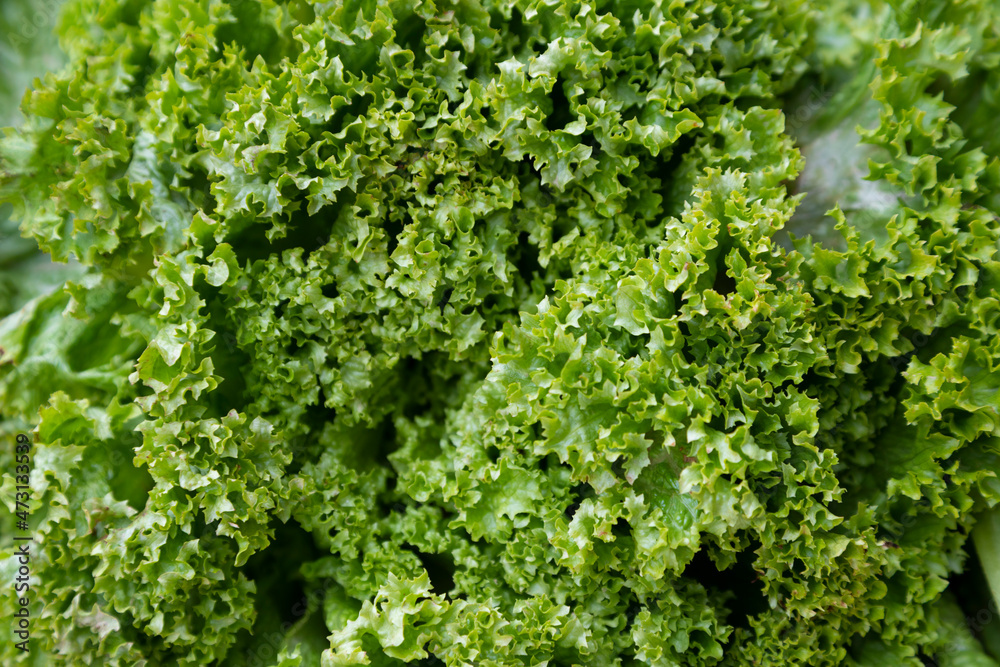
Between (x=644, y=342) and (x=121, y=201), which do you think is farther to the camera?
(x=121, y=201)

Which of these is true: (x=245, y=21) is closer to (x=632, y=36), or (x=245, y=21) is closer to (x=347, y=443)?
(x=632, y=36)

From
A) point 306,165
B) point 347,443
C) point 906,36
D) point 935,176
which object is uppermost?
point 906,36

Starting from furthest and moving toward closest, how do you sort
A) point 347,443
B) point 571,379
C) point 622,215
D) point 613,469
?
point 347,443 < point 622,215 < point 613,469 < point 571,379

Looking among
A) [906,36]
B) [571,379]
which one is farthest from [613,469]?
[906,36]

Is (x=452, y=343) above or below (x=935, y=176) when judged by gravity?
below

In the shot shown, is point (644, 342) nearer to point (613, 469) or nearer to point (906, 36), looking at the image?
point (613, 469)

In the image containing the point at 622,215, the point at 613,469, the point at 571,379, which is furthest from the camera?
the point at 622,215
